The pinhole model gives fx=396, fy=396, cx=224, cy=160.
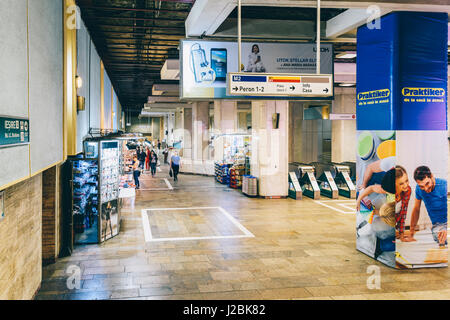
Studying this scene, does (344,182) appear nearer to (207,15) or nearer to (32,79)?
(207,15)

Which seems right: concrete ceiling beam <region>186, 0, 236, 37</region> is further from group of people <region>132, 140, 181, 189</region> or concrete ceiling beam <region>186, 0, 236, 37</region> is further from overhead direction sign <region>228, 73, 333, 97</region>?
group of people <region>132, 140, 181, 189</region>

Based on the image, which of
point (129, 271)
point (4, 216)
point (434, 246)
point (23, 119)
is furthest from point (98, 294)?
point (434, 246)

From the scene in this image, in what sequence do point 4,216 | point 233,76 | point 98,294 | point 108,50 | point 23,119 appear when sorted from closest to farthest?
point 23,119 → point 4,216 → point 98,294 → point 233,76 → point 108,50

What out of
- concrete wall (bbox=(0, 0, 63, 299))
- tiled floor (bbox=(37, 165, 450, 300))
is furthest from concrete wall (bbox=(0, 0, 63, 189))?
tiled floor (bbox=(37, 165, 450, 300))

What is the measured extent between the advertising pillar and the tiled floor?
19.0 inches

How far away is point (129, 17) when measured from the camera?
8.25 m

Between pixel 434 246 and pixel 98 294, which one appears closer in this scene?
pixel 98 294

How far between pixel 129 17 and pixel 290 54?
3.43 metres

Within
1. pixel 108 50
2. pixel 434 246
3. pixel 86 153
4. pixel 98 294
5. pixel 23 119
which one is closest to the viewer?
pixel 23 119

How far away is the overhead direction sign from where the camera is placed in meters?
6.00

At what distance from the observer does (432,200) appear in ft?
21.2

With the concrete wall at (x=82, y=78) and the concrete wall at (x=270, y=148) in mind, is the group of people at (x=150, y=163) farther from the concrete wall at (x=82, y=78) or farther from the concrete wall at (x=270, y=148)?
the concrete wall at (x=82, y=78)

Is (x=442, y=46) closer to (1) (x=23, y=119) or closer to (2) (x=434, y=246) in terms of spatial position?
(2) (x=434, y=246)

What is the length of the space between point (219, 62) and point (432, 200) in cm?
457
